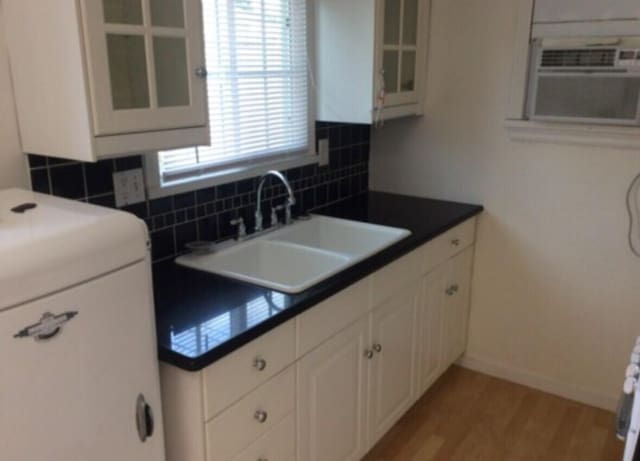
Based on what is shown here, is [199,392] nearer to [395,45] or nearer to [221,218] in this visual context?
[221,218]

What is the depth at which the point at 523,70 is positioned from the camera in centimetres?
258

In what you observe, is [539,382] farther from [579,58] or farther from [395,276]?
[579,58]

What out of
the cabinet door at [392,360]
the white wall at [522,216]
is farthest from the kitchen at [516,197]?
the cabinet door at [392,360]

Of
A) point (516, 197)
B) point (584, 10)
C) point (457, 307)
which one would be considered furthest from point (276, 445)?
point (584, 10)

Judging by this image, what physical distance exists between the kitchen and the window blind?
17cm

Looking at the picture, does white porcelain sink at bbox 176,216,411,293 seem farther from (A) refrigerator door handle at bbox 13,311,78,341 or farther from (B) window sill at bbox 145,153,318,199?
(A) refrigerator door handle at bbox 13,311,78,341

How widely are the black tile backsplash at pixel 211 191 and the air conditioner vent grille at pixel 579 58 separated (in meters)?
0.99

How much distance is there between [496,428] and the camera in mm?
2623

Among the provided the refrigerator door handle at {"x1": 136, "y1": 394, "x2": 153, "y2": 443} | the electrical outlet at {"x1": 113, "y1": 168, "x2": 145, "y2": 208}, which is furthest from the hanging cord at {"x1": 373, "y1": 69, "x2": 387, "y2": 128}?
the refrigerator door handle at {"x1": 136, "y1": 394, "x2": 153, "y2": 443}

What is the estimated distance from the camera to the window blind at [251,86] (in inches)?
83.4

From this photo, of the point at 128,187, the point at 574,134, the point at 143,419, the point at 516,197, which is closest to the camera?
the point at 143,419

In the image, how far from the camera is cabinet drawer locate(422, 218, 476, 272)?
2.50 meters

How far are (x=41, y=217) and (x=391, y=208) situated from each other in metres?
1.84

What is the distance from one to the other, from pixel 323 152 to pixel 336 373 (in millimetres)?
1195
